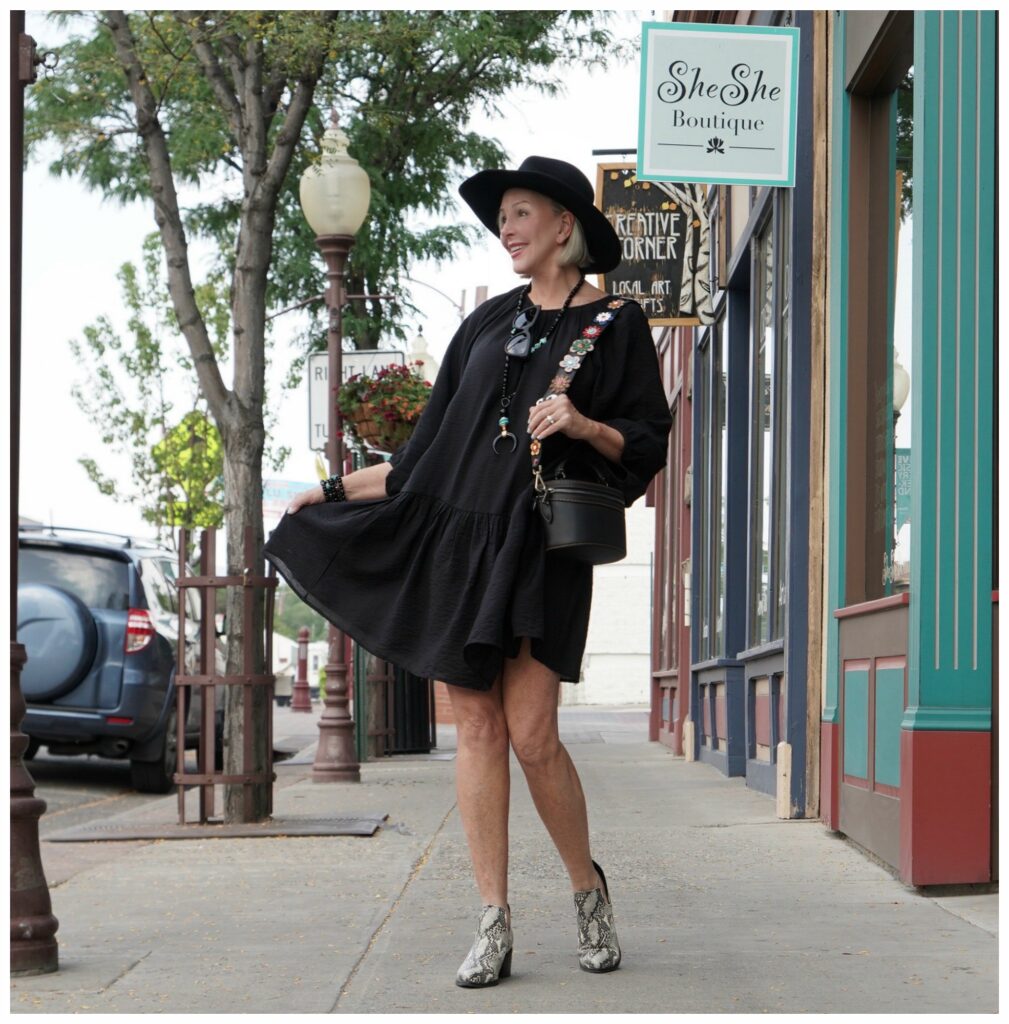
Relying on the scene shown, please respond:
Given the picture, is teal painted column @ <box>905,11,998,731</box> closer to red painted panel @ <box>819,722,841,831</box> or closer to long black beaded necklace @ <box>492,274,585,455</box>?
long black beaded necklace @ <box>492,274,585,455</box>

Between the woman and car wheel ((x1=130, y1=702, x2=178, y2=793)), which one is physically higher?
the woman

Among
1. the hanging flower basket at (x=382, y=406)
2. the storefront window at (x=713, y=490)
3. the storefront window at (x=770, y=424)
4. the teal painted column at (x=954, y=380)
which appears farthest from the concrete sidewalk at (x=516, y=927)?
the hanging flower basket at (x=382, y=406)

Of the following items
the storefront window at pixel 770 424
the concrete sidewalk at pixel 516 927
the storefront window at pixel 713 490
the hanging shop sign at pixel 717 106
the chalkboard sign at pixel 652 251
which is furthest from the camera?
the storefront window at pixel 713 490

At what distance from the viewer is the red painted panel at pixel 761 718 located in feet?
33.9

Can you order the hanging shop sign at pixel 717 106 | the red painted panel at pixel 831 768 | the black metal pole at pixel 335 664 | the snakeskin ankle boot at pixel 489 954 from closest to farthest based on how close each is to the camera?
1. the snakeskin ankle boot at pixel 489 954
2. the red painted panel at pixel 831 768
3. the hanging shop sign at pixel 717 106
4. the black metal pole at pixel 335 664

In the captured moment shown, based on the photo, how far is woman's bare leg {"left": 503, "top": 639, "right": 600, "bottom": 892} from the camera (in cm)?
429

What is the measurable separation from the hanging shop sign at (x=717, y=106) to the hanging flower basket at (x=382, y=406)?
557 cm

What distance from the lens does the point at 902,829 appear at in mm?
5719

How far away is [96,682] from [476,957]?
27.6 ft

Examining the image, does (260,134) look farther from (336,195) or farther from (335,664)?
(335,664)

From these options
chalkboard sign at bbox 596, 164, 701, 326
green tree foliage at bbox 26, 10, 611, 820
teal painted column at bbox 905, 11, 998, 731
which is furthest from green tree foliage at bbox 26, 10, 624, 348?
teal painted column at bbox 905, 11, 998, 731

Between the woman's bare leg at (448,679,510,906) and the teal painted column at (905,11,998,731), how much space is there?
1.84 m

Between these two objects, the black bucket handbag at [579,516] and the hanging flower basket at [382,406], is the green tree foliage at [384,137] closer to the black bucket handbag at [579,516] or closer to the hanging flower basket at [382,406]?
the hanging flower basket at [382,406]

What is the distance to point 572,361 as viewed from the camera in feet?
14.4
